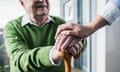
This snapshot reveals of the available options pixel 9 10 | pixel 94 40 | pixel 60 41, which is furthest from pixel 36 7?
pixel 94 40

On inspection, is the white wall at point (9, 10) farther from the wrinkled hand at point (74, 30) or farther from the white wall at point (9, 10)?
A: the wrinkled hand at point (74, 30)

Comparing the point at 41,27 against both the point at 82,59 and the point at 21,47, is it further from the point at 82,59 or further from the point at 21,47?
the point at 82,59

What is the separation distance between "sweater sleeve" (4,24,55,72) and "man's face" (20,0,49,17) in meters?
0.10

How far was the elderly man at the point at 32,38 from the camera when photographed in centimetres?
87

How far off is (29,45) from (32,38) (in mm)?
31

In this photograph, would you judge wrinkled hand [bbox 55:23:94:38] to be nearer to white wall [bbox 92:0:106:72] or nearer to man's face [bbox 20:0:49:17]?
man's face [bbox 20:0:49:17]

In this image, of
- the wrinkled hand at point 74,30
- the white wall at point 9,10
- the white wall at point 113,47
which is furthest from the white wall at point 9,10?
the white wall at point 113,47

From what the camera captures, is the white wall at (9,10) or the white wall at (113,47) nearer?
the white wall at (9,10)

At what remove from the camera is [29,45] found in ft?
3.06

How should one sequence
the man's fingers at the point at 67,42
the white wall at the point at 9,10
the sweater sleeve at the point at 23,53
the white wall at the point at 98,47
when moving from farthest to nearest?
the white wall at the point at 98,47
the white wall at the point at 9,10
the sweater sleeve at the point at 23,53
the man's fingers at the point at 67,42

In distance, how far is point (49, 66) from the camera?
2.98 feet

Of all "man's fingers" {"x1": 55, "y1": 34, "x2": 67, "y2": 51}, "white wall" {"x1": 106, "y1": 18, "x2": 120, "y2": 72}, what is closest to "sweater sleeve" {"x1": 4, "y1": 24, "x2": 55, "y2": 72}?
"man's fingers" {"x1": 55, "y1": 34, "x2": 67, "y2": 51}

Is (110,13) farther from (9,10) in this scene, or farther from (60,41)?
(9,10)

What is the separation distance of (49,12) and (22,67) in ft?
0.84
